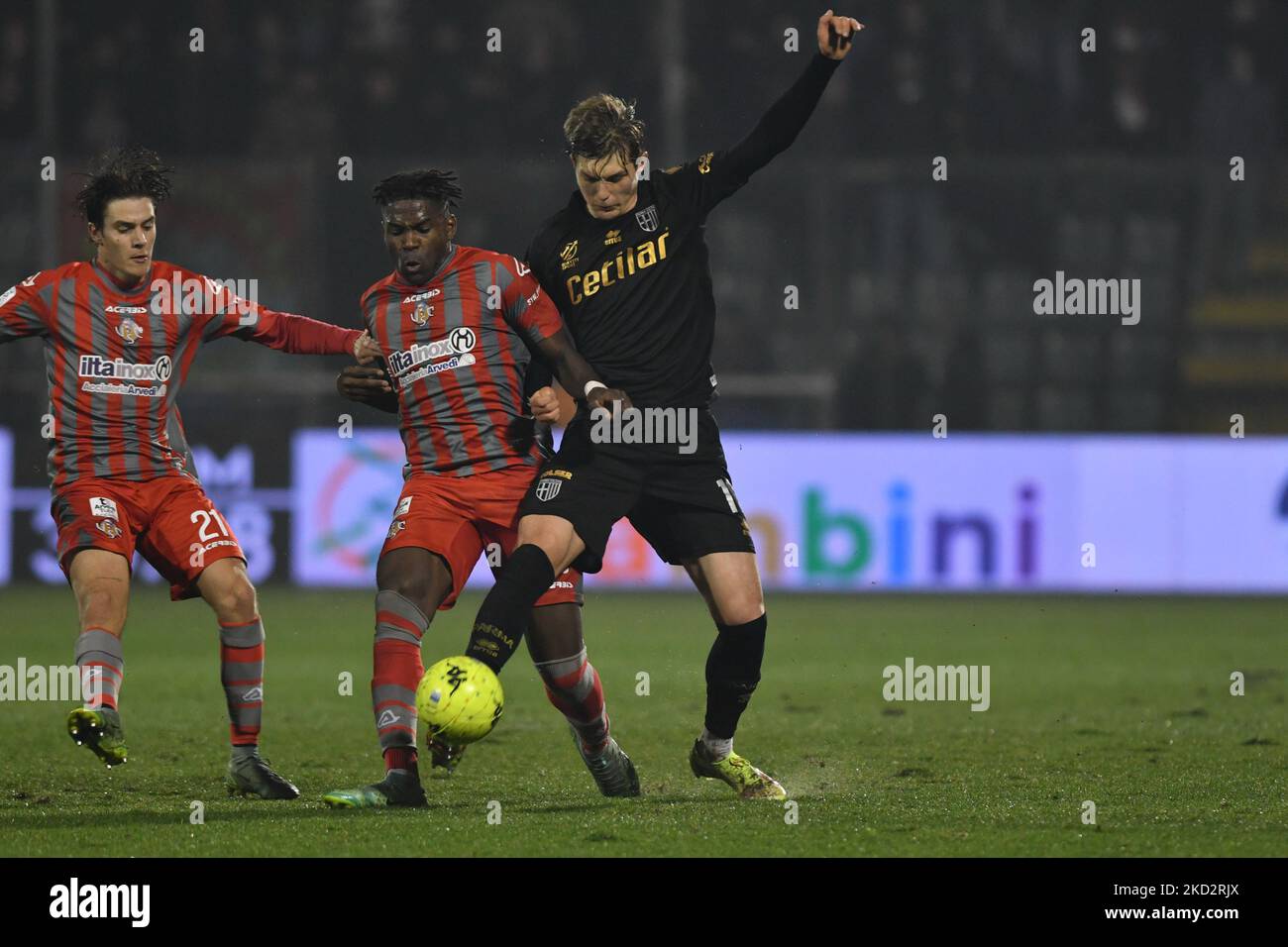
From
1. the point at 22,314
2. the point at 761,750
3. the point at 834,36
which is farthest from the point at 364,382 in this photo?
the point at 761,750

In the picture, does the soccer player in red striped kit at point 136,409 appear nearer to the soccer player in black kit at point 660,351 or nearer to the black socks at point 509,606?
the soccer player in black kit at point 660,351

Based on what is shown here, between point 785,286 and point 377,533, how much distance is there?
5.19m

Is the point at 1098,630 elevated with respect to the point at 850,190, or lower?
lower

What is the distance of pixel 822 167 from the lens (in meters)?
17.6

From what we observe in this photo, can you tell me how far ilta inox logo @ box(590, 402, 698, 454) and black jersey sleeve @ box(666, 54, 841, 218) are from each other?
628mm

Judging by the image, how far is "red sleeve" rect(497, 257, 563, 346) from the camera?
5730 millimetres

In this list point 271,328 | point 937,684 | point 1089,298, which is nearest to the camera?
point 271,328

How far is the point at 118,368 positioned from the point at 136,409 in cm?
13

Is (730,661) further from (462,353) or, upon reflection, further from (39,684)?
(39,684)

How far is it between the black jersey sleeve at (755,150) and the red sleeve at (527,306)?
0.52 metres

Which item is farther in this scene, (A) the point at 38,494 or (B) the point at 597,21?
(B) the point at 597,21

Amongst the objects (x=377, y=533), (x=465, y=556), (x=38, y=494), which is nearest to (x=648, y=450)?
(x=465, y=556)

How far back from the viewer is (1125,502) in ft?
47.8

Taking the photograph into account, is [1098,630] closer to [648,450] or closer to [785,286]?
[785,286]
